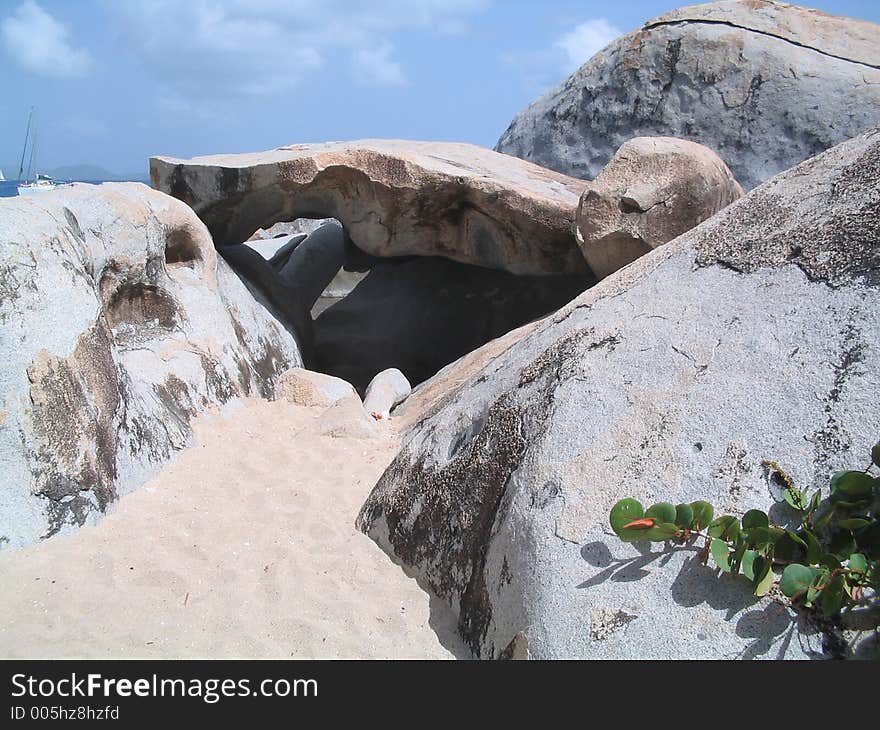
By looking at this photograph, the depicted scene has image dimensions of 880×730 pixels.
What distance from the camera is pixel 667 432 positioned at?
220 cm

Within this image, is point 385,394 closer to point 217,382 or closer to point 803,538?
point 217,382

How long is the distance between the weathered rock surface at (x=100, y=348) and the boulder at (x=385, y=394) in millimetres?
612

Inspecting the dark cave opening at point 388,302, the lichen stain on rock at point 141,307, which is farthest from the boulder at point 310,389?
the dark cave opening at point 388,302

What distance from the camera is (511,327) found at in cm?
623

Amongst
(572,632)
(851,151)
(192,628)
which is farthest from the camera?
(851,151)

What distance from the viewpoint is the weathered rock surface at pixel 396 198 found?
530 cm

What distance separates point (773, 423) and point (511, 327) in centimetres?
420

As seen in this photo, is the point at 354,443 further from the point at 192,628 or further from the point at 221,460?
the point at 192,628

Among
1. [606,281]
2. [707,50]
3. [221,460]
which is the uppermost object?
[707,50]

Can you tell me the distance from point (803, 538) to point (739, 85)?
5485mm

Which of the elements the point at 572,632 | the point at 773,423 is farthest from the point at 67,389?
the point at 773,423

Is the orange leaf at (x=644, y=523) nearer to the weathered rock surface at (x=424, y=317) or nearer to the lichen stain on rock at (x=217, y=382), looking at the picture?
the lichen stain on rock at (x=217, y=382)

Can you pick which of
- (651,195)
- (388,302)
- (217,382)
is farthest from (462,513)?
(388,302)

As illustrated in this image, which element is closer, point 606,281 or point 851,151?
point 851,151
